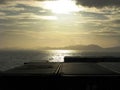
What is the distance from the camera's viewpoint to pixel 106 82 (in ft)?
79.6

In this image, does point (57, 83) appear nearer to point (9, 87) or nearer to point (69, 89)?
point (69, 89)

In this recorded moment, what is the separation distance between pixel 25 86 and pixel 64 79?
356 centimetres

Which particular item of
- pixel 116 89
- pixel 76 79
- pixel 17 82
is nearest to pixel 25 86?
pixel 17 82

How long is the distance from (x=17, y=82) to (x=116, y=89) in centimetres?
871

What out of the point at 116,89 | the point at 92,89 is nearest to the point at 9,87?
the point at 92,89

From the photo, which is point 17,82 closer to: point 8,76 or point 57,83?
point 8,76

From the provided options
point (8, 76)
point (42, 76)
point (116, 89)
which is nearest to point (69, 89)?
point (42, 76)

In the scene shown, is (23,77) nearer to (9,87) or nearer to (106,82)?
(9,87)

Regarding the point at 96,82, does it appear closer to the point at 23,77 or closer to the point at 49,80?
the point at 49,80

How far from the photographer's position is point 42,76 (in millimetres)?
→ 24641

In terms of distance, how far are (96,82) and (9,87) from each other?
7.72 metres

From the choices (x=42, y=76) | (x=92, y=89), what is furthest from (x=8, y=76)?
(x=92, y=89)

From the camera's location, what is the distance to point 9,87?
2525cm

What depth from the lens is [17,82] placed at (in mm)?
25141
